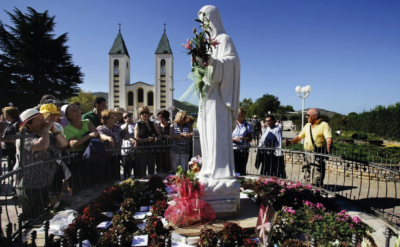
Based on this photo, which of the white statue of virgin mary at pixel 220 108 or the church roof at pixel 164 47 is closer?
the white statue of virgin mary at pixel 220 108

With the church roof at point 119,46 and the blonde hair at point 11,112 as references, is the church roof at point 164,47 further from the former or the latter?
the blonde hair at point 11,112

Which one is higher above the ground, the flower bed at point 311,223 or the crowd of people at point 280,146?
the crowd of people at point 280,146

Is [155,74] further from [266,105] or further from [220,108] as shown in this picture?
[220,108]

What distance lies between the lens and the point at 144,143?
6016 millimetres

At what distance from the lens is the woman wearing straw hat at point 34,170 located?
338 centimetres

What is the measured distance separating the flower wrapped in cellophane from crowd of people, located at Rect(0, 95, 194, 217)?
79.6 inches

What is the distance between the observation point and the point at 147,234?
2.89 metres

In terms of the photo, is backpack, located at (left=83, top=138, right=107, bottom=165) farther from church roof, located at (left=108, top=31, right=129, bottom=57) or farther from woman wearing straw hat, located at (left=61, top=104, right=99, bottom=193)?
church roof, located at (left=108, top=31, right=129, bottom=57)

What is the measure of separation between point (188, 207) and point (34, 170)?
2.29 metres

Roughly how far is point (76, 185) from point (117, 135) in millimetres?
1501

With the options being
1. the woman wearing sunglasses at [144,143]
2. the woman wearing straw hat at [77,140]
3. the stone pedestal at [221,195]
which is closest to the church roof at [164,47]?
the woman wearing sunglasses at [144,143]

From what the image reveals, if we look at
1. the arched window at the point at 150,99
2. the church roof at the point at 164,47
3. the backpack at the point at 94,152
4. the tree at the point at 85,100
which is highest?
the church roof at the point at 164,47

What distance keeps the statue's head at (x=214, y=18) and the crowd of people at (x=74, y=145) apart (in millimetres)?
2753

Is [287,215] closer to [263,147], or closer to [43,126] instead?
[263,147]
